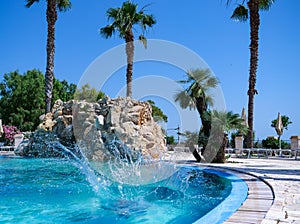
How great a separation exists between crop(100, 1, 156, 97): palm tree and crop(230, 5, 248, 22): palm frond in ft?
14.7

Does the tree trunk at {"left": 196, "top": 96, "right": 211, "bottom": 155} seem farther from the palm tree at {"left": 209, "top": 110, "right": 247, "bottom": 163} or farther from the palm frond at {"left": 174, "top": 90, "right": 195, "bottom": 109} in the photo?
the palm frond at {"left": 174, "top": 90, "right": 195, "bottom": 109}

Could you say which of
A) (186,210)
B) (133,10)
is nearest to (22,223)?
(186,210)

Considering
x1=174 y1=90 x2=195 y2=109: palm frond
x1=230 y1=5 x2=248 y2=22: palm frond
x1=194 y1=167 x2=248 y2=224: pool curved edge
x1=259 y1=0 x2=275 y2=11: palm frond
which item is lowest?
x1=194 y1=167 x2=248 y2=224: pool curved edge

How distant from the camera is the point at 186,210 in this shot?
4.41 meters

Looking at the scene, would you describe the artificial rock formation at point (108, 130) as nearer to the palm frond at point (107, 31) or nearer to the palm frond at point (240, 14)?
the palm frond at point (107, 31)

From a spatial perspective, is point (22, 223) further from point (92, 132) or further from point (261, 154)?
point (261, 154)

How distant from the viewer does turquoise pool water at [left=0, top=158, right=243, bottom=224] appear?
13.5 ft

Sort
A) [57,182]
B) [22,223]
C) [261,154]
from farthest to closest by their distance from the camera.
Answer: [261,154] < [57,182] < [22,223]

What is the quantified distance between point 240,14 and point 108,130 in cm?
Answer: 1005

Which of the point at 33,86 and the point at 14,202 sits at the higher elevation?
the point at 33,86

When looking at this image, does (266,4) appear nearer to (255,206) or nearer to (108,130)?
(108,130)

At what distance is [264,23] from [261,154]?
707 centimetres

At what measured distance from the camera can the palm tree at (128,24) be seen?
56.0 ft

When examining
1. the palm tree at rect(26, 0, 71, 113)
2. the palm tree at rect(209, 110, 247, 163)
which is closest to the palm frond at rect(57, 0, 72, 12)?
the palm tree at rect(26, 0, 71, 113)
